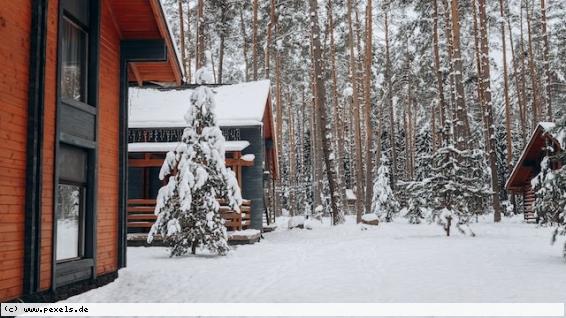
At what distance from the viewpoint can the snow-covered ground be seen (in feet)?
26.0

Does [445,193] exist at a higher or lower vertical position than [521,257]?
higher

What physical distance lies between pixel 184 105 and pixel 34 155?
47.1 feet

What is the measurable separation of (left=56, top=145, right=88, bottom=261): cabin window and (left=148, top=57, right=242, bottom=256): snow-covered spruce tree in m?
4.41

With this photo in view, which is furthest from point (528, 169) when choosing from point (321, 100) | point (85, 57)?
point (85, 57)

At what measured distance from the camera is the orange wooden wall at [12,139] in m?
6.88

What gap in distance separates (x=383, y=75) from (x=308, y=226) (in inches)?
631

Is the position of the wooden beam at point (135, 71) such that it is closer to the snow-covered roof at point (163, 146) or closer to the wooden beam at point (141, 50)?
the wooden beam at point (141, 50)

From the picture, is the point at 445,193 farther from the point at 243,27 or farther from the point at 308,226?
the point at 243,27

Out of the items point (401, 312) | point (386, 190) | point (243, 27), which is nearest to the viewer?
point (401, 312)

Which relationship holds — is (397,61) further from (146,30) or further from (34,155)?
(34,155)

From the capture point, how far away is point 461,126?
23406 millimetres

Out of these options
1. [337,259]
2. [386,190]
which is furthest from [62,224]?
[386,190]

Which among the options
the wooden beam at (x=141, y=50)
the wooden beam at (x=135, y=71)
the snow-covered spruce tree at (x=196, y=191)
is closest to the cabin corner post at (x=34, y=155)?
the wooden beam at (x=141, y=50)

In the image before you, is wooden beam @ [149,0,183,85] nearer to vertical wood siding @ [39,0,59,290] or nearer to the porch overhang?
the porch overhang
